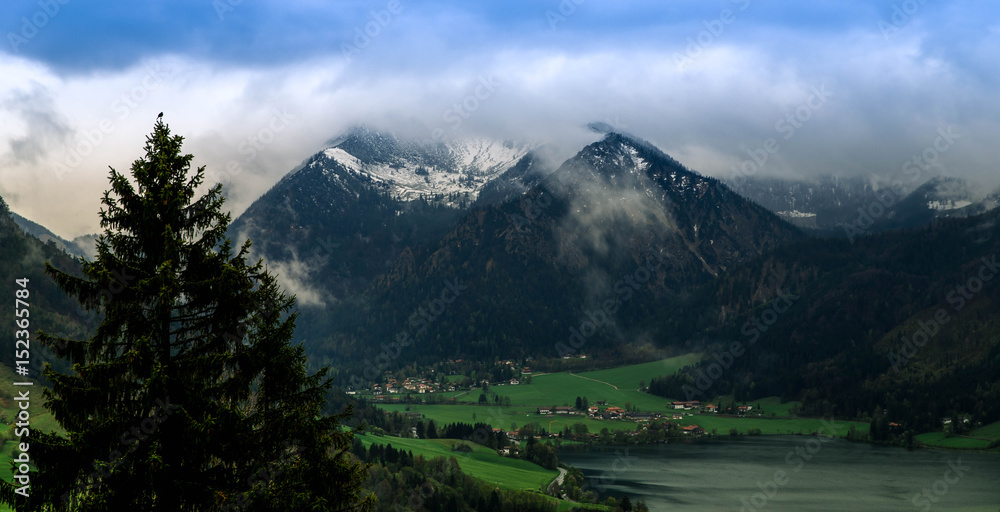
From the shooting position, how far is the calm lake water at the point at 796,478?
128075 mm

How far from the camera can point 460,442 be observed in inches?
6924

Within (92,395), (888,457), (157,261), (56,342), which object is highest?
(157,261)

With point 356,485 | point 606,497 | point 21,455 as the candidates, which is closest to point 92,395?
point 21,455

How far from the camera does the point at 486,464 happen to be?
153750mm

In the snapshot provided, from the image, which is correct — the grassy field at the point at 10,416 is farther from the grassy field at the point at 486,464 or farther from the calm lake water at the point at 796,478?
the calm lake water at the point at 796,478

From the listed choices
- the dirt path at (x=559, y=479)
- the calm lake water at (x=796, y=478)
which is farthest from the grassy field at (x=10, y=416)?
the calm lake water at (x=796, y=478)

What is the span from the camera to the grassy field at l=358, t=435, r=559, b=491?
13559cm

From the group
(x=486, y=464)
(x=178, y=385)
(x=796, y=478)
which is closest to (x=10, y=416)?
(x=486, y=464)

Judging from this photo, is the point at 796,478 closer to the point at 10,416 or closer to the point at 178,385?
the point at 10,416

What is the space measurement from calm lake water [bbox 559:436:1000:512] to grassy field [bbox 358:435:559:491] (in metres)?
11.7

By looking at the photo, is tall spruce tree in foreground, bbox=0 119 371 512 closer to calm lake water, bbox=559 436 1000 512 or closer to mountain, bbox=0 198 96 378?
calm lake water, bbox=559 436 1000 512

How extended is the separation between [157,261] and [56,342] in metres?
2.67

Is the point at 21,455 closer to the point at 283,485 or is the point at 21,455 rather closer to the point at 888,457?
the point at 283,485

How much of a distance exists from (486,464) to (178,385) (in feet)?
467
